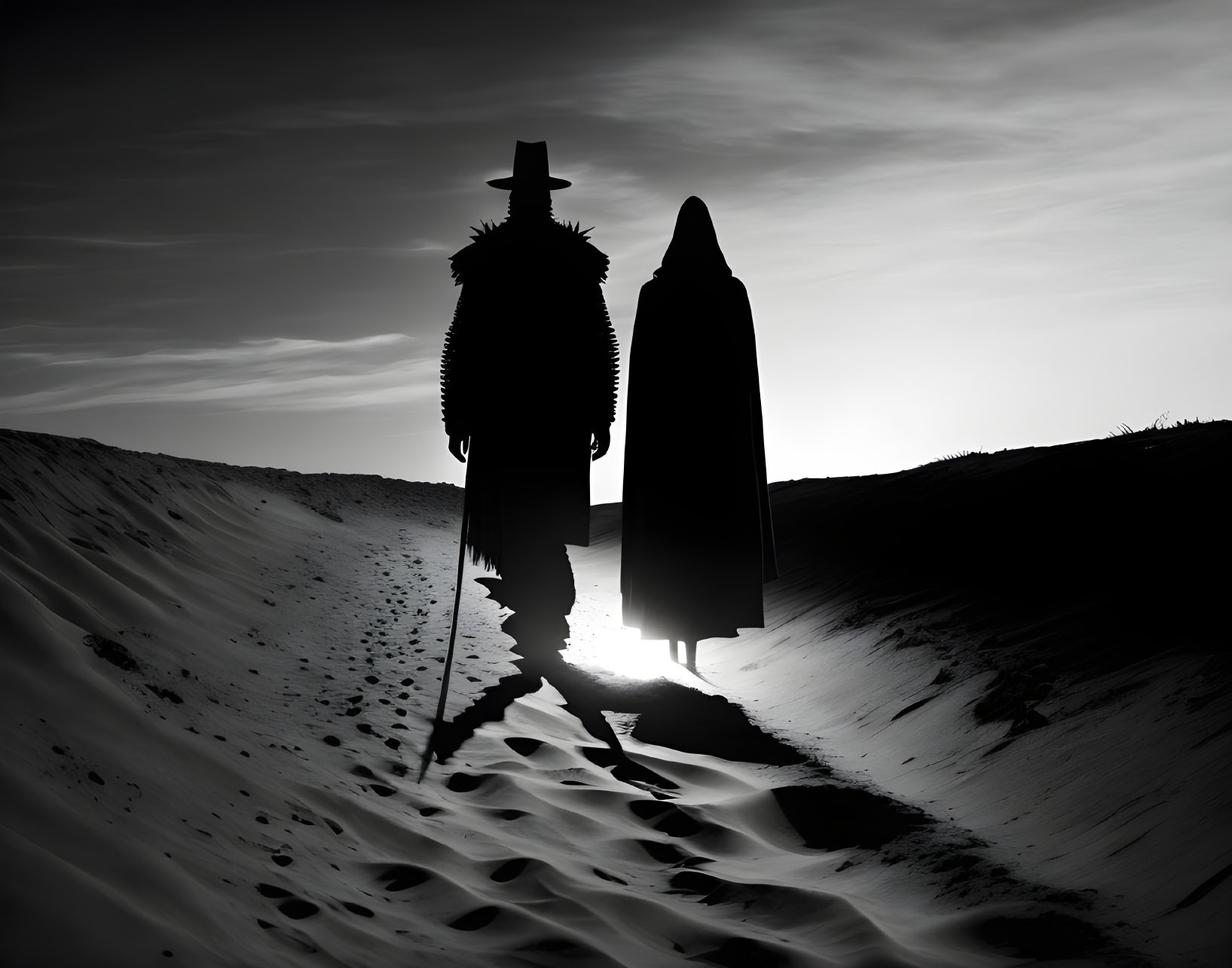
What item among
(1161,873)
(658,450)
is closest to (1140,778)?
(1161,873)

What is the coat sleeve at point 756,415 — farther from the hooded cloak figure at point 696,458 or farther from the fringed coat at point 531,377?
the fringed coat at point 531,377

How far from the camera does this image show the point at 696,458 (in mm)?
6844

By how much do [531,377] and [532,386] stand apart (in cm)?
6

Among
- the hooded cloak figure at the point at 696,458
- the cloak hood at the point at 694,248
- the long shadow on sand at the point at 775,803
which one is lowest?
the long shadow on sand at the point at 775,803

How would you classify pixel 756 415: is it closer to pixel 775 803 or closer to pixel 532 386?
pixel 532 386

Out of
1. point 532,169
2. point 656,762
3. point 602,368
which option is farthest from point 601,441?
point 656,762

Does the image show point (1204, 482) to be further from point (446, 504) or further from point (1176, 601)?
point (446, 504)

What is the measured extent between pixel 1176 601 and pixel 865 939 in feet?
9.75

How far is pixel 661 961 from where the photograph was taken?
8.21 feet

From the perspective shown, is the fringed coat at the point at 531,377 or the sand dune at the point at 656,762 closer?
the sand dune at the point at 656,762

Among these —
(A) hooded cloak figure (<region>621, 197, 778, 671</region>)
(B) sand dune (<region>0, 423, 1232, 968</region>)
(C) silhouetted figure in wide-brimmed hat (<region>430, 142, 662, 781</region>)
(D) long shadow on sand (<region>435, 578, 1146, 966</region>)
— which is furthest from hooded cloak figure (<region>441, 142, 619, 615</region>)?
(D) long shadow on sand (<region>435, 578, 1146, 966</region>)

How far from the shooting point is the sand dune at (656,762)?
2492mm

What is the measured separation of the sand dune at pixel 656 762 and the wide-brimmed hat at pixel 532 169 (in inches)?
129

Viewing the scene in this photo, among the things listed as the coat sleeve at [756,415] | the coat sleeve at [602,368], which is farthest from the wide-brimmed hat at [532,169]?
the coat sleeve at [756,415]
